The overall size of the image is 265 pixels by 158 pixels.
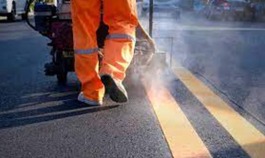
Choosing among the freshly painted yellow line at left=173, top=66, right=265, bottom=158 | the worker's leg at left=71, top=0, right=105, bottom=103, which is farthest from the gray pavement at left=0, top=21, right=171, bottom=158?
the freshly painted yellow line at left=173, top=66, right=265, bottom=158

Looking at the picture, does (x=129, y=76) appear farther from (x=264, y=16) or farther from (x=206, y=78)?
(x=264, y=16)

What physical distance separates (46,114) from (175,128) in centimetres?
116

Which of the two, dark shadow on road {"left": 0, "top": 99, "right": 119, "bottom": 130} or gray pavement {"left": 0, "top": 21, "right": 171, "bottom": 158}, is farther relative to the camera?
dark shadow on road {"left": 0, "top": 99, "right": 119, "bottom": 130}

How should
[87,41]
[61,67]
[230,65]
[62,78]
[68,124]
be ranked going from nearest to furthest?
[68,124] < [87,41] < [61,67] < [62,78] < [230,65]

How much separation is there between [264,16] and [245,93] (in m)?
18.8

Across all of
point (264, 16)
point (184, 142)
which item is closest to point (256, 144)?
point (184, 142)

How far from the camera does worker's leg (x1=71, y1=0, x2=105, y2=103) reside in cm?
488

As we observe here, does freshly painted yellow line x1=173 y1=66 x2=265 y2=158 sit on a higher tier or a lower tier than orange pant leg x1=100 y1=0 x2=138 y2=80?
lower

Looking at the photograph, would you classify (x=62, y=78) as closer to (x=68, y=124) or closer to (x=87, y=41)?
(x=87, y=41)

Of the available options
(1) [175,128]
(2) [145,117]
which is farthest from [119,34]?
(1) [175,128]

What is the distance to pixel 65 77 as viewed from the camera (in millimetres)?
6195

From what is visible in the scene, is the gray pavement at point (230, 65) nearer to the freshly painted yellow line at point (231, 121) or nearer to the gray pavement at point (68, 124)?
the freshly painted yellow line at point (231, 121)

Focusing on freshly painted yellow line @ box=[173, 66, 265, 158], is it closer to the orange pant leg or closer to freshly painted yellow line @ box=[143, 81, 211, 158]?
freshly painted yellow line @ box=[143, 81, 211, 158]

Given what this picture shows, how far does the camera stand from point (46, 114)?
15.8 ft
